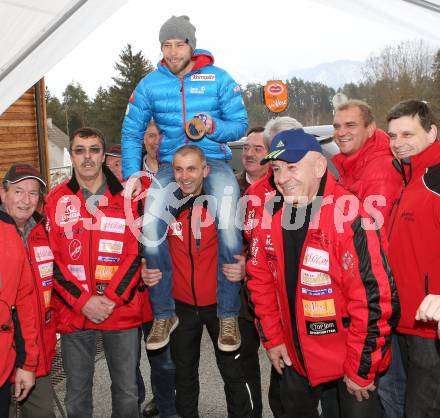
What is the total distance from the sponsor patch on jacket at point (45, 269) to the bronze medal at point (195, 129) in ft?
4.44

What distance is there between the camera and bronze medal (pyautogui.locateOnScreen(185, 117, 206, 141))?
3393mm

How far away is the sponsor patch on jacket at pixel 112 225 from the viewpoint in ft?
11.8

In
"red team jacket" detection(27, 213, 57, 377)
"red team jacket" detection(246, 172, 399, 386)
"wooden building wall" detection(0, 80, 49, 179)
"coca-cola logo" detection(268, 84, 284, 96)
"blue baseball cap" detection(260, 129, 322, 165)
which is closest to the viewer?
"red team jacket" detection(246, 172, 399, 386)

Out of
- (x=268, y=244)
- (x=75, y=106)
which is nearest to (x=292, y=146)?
(x=268, y=244)

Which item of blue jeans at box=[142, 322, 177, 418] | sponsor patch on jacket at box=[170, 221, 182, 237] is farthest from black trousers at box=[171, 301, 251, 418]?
sponsor patch on jacket at box=[170, 221, 182, 237]

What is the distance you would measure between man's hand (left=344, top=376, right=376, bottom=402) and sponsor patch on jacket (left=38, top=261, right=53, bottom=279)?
2.11m

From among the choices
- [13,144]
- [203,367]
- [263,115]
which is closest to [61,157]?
[263,115]

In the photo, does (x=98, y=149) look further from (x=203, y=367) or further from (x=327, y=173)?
(x=203, y=367)

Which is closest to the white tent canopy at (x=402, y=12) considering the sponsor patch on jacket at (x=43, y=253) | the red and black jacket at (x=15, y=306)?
the red and black jacket at (x=15, y=306)

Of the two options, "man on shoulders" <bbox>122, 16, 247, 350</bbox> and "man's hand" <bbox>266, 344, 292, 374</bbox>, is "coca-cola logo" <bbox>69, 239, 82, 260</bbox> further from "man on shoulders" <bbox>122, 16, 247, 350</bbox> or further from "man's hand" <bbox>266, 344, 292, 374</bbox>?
"man's hand" <bbox>266, 344, 292, 374</bbox>

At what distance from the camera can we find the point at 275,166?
3039 mm

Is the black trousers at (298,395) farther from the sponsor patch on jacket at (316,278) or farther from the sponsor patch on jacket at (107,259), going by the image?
the sponsor patch on jacket at (107,259)

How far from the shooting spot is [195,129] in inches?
135

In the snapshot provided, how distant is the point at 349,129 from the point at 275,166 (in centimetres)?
100
